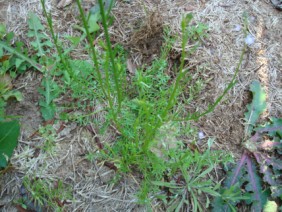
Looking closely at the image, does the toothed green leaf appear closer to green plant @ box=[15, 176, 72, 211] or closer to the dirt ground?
the dirt ground

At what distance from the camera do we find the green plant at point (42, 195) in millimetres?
1591

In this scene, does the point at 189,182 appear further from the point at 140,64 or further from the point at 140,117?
the point at 140,64

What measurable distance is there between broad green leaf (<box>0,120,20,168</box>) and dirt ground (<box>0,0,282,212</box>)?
10 cm

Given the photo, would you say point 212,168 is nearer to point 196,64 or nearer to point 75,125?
point 196,64

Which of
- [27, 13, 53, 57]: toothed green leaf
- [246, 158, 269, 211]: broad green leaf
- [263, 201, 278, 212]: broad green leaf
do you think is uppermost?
[27, 13, 53, 57]: toothed green leaf

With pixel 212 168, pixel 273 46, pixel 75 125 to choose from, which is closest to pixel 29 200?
pixel 75 125

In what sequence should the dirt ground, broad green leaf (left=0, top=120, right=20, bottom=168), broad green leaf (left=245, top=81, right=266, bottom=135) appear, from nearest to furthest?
broad green leaf (left=0, top=120, right=20, bottom=168)
the dirt ground
broad green leaf (left=245, top=81, right=266, bottom=135)

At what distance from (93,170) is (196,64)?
895 mm

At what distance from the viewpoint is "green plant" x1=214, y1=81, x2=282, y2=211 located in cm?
180

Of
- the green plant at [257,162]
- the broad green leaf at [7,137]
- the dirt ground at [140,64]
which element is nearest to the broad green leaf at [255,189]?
the green plant at [257,162]

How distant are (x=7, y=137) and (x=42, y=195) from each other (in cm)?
34

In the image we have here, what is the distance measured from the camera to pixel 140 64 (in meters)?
1.98

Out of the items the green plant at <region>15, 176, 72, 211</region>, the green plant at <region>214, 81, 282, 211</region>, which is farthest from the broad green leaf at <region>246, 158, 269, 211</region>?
the green plant at <region>15, 176, 72, 211</region>

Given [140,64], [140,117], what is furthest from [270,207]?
[140,64]
